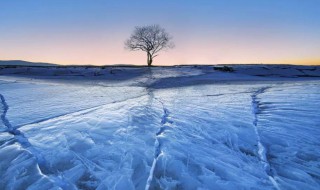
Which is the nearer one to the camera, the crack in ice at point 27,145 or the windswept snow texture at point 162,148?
the windswept snow texture at point 162,148

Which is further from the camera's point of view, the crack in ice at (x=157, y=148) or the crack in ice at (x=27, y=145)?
the crack in ice at (x=27, y=145)

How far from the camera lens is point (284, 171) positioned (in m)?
2.42

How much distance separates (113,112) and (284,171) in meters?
3.19

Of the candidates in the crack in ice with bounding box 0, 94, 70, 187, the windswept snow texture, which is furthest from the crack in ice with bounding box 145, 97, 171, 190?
the crack in ice with bounding box 0, 94, 70, 187

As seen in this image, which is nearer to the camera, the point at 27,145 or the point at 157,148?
the point at 157,148

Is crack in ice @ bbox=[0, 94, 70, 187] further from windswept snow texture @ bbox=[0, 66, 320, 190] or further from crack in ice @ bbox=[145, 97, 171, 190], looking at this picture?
crack in ice @ bbox=[145, 97, 171, 190]

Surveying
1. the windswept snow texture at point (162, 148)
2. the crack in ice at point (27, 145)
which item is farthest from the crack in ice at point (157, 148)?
the crack in ice at point (27, 145)

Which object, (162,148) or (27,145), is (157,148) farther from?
(27,145)

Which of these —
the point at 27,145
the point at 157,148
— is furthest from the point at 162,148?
the point at 27,145

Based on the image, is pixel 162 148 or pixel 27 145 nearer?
pixel 162 148

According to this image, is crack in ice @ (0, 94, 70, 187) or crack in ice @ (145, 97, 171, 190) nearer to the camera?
crack in ice @ (145, 97, 171, 190)

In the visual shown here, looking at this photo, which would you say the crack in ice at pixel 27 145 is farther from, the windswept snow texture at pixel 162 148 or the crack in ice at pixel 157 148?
the crack in ice at pixel 157 148

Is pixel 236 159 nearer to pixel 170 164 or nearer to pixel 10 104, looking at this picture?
pixel 170 164

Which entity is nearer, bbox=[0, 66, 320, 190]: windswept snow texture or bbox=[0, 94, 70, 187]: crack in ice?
bbox=[0, 66, 320, 190]: windswept snow texture
